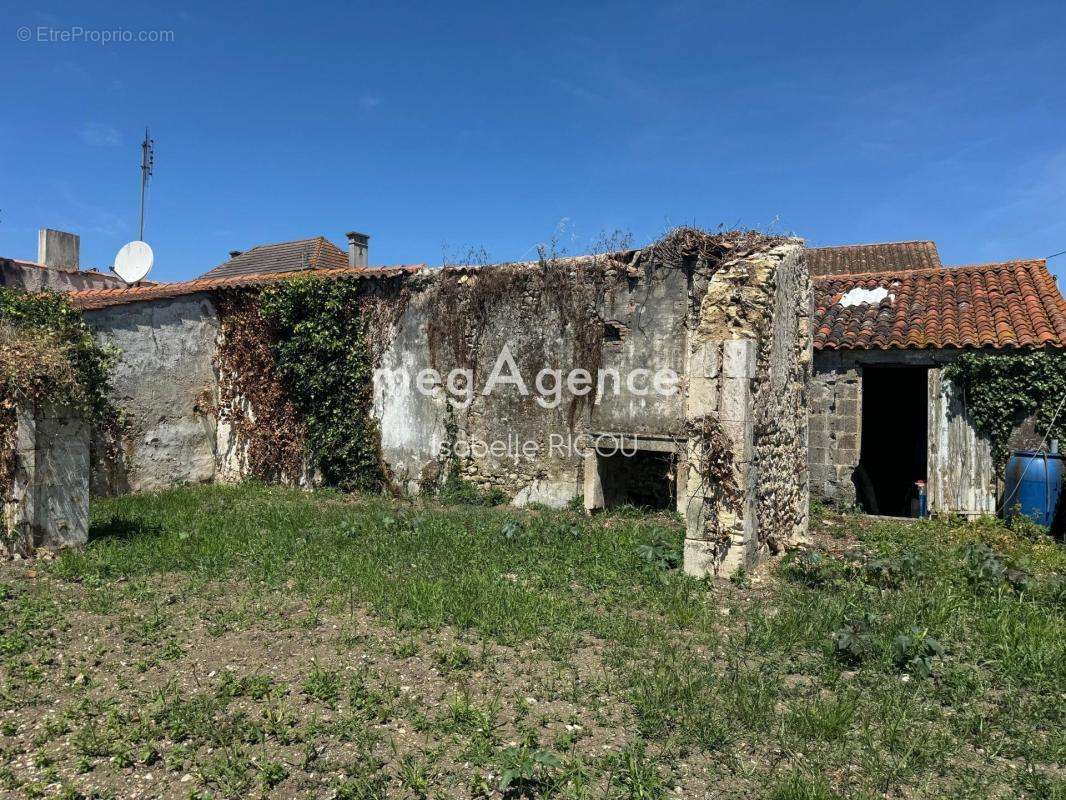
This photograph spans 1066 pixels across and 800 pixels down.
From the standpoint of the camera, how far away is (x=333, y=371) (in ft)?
40.6

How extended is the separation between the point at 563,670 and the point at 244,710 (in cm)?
204

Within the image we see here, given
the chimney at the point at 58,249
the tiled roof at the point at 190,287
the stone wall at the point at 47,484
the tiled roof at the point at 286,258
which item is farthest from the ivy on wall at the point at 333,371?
the tiled roof at the point at 286,258


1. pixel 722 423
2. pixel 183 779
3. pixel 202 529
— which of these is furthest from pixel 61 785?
pixel 722 423

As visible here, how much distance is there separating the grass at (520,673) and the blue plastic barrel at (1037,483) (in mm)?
1917

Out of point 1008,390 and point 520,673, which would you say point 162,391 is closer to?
point 520,673

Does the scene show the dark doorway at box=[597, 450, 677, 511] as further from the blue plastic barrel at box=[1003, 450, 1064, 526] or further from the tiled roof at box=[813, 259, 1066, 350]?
the blue plastic barrel at box=[1003, 450, 1064, 526]

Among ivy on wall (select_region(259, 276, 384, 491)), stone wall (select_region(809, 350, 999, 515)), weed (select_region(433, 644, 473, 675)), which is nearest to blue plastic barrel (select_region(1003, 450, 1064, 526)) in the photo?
stone wall (select_region(809, 350, 999, 515))

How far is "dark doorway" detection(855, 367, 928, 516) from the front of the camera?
48.0ft

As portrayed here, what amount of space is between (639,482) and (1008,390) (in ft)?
18.0

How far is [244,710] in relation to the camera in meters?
4.25

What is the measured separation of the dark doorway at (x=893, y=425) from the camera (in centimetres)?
1462

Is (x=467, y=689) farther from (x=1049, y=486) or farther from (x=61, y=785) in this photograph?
(x=1049, y=486)

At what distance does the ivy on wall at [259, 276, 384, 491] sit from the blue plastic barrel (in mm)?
9747

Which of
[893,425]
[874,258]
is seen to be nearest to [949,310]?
[893,425]
